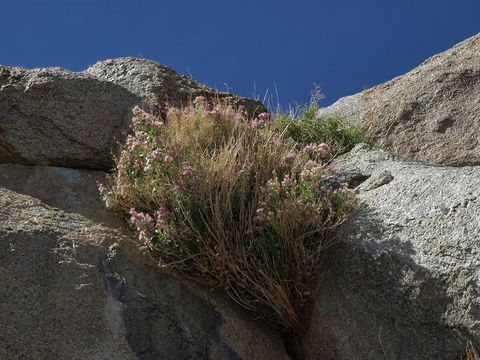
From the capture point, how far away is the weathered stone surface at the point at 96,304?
16.5ft

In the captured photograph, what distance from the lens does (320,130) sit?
8.16 m

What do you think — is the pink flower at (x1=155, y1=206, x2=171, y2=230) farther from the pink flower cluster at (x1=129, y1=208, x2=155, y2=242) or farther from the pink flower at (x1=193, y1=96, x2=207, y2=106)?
the pink flower at (x1=193, y1=96, x2=207, y2=106)

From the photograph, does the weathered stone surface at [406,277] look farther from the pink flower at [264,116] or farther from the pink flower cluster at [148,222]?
the pink flower at [264,116]

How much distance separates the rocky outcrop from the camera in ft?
22.7

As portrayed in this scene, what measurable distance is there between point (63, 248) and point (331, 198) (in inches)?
77.6

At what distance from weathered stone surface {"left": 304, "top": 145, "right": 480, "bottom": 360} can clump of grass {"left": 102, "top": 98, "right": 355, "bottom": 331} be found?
0.63ft

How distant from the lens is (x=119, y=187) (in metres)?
6.32

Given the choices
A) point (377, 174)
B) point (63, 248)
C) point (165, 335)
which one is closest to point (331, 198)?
point (377, 174)

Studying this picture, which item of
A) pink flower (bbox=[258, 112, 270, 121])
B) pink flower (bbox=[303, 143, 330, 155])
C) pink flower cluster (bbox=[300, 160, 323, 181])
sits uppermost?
pink flower (bbox=[258, 112, 270, 121])

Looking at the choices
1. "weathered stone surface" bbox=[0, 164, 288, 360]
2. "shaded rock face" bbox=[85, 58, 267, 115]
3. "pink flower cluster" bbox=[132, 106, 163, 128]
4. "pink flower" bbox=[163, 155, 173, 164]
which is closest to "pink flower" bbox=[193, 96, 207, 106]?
"shaded rock face" bbox=[85, 58, 267, 115]

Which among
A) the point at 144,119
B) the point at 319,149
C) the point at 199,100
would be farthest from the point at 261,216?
the point at 199,100

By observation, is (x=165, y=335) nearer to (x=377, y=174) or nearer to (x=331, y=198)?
(x=331, y=198)

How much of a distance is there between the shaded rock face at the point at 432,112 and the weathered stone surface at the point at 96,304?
3577mm

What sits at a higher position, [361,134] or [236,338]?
[361,134]
